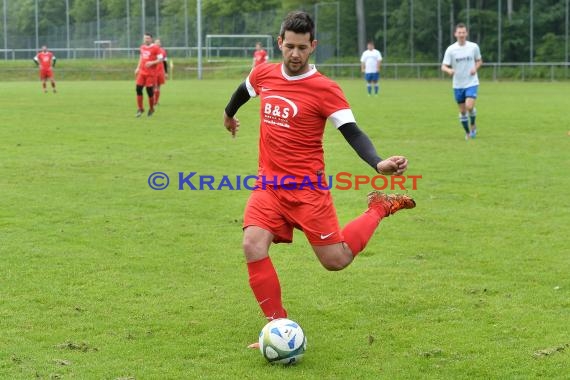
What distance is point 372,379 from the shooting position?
4980 mm

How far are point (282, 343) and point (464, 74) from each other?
44.5 feet

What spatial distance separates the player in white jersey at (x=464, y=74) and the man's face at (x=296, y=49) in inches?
493

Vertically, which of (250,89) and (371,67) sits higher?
(371,67)

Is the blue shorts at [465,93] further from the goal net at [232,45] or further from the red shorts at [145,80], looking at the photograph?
the goal net at [232,45]

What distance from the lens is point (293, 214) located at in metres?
5.66

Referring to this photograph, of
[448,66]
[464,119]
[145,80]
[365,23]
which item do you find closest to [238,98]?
[464,119]

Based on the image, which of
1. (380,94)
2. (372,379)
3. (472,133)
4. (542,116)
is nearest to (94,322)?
(372,379)

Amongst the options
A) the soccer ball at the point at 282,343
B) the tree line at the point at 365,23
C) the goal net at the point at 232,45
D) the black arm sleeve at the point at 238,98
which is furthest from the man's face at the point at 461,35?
the goal net at the point at 232,45

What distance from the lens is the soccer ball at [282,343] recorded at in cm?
518

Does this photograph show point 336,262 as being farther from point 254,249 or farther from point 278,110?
point 278,110

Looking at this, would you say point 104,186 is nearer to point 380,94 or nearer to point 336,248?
point 336,248

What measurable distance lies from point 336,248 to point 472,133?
42.1 feet

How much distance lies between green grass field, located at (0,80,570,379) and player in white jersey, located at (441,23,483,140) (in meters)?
2.55

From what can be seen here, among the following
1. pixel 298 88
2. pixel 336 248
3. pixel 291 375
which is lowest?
pixel 291 375
